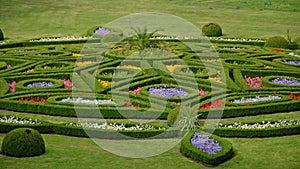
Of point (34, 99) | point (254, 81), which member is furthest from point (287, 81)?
point (34, 99)

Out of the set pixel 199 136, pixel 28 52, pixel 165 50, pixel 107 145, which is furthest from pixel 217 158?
pixel 28 52

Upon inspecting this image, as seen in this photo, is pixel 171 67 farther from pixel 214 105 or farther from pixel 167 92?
pixel 214 105

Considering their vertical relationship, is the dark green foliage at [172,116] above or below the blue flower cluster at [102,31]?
below

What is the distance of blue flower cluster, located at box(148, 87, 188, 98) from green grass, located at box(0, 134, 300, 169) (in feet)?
16.0

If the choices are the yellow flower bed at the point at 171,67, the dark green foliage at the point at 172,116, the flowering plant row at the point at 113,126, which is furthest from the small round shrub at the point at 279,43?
the flowering plant row at the point at 113,126

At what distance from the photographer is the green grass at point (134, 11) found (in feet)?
153

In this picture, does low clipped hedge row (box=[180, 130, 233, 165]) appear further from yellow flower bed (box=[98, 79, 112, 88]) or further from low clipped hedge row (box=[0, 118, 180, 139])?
yellow flower bed (box=[98, 79, 112, 88])

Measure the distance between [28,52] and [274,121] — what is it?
1755 cm

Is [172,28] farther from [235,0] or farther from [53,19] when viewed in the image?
[235,0]

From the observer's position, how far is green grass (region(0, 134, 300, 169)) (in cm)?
1505

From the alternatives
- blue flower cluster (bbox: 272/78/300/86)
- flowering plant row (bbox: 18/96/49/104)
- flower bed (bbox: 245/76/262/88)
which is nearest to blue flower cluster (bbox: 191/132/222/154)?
flowering plant row (bbox: 18/96/49/104)

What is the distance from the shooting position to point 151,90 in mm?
22219

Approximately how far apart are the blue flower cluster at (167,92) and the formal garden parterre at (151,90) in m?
0.04

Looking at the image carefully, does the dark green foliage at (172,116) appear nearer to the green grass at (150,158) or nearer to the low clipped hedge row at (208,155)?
the green grass at (150,158)
